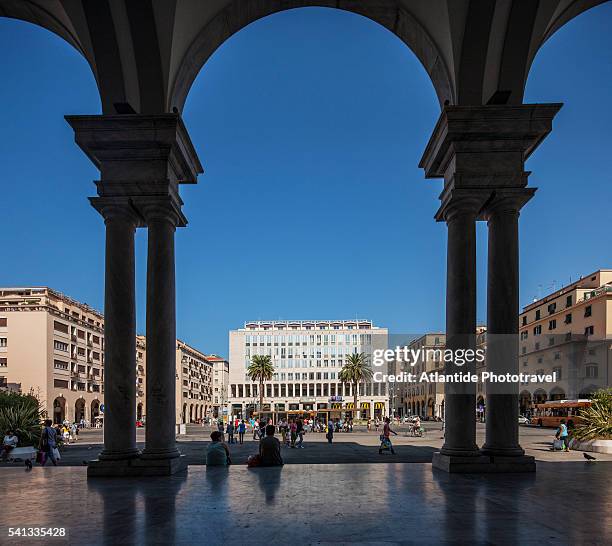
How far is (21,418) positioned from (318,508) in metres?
22.6

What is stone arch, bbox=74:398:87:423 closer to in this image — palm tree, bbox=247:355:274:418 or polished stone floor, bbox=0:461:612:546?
palm tree, bbox=247:355:274:418

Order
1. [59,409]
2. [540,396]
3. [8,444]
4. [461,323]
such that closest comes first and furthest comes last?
[461,323]
[8,444]
[59,409]
[540,396]

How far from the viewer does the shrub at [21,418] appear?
27.2 meters

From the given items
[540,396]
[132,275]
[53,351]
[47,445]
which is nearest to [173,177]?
[132,275]

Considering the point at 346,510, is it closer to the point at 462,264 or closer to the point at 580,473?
the point at 462,264

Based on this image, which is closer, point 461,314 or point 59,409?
point 461,314

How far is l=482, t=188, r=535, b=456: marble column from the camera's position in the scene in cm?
1454

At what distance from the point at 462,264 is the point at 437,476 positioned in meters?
5.04

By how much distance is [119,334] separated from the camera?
14.7 metres

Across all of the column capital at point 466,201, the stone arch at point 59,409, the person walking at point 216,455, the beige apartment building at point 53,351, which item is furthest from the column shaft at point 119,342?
the stone arch at point 59,409

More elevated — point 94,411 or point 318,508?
point 318,508

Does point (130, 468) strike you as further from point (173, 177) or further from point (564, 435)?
point (564, 435)

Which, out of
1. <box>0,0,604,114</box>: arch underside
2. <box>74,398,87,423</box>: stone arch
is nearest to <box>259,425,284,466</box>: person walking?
<box>0,0,604,114</box>: arch underside

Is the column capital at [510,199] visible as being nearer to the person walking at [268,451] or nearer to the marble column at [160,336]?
the marble column at [160,336]
